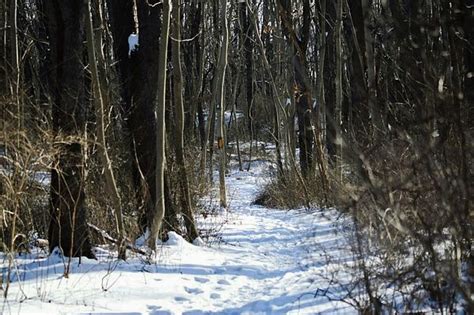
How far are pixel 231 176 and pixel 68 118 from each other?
19.8 metres

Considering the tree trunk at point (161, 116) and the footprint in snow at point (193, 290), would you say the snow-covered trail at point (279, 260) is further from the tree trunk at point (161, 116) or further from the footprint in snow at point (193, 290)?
the tree trunk at point (161, 116)

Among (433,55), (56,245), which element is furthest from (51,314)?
(433,55)

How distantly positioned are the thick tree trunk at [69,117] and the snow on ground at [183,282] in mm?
311

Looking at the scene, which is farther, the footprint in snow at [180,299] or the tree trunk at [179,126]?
the tree trunk at [179,126]

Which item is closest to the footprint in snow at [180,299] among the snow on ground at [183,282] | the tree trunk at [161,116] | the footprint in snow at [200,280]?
the snow on ground at [183,282]

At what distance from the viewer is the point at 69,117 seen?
216 inches

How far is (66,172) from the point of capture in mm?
5418

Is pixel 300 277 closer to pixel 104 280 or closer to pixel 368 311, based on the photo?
pixel 104 280

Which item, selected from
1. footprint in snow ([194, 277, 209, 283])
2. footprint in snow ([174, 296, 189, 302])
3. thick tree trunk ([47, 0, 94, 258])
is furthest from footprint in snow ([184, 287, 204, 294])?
thick tree trunk ([47, 0, 94, 258])

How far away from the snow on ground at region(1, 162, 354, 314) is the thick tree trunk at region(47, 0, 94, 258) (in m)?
0.31

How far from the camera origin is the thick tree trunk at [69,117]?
543cm

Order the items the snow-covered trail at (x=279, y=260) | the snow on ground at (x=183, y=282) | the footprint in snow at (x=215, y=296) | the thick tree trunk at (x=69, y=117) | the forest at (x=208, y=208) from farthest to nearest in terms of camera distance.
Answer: the thick tree trunk at (x=69, y=117)
the footprint in snow at (x=215, y=296)
the snow-covered trail at (x=279, y=260)
the snow on ground at (x=183, y=282)
the forest at (x=208, y=208)

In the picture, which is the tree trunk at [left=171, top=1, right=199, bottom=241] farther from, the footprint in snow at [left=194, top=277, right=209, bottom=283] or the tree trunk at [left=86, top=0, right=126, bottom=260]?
the footprint in snow at [left=194, top=277, right=209, bottom=283]

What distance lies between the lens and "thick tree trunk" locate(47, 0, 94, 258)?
5.43 meters
